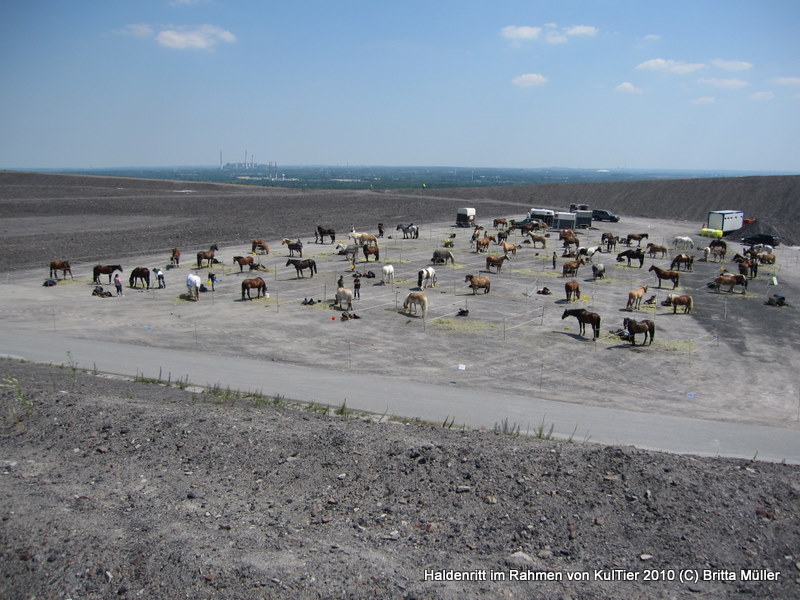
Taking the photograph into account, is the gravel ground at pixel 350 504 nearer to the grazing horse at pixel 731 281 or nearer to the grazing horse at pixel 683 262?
Answer: the grazing horse at pixel 731 281

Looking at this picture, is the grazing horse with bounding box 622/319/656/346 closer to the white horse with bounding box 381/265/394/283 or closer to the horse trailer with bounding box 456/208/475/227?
the white horse with bounding box 381/265/394/283

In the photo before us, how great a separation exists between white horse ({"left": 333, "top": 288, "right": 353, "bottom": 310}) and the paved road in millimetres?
8480

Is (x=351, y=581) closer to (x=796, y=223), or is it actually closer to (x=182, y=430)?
(x=182, y=430)

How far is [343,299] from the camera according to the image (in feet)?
98.7

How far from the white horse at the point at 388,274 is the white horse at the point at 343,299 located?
258 inches

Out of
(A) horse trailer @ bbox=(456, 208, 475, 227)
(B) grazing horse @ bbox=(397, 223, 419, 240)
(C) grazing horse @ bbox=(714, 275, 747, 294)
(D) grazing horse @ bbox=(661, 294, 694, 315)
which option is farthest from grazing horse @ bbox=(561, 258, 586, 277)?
(A) horse trailer @ bbox=(456, 208, 475, 227)

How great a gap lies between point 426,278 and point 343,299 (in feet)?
25.2

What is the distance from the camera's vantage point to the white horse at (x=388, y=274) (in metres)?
37.0

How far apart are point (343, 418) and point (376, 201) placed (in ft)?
322

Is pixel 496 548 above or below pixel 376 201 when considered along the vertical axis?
below

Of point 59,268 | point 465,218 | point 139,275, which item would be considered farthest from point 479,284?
point 465,218

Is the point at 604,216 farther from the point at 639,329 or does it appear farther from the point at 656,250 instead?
the point at 639,329

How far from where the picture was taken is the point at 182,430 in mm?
14062

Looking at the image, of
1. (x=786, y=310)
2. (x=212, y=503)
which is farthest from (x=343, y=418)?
(x=786, y=310)
